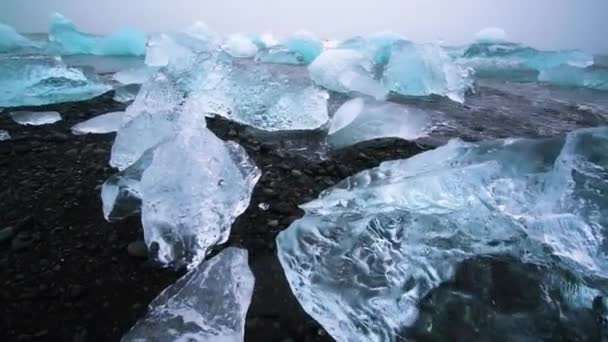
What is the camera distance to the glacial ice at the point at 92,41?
8.39m

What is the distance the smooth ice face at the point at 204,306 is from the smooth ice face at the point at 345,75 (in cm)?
333

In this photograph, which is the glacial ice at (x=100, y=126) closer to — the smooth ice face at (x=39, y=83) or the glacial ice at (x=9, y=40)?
the smooth ice face at (x=39, y=83)

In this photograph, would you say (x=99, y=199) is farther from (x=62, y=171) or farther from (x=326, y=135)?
(x=326, y=135)

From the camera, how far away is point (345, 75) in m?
4.23

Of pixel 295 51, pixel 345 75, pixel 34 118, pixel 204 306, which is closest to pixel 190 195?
pixel 204 306

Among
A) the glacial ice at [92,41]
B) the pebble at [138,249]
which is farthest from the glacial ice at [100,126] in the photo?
the glacial ice at [92,41]

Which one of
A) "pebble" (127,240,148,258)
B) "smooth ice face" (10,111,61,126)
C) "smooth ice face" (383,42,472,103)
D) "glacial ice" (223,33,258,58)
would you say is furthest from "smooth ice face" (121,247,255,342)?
"glacial ice" (223,33,258,58)

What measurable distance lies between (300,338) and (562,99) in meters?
5.64

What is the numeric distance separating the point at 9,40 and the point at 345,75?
835cm

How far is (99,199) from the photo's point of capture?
1.56m

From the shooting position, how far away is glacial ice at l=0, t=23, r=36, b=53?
24.2ft

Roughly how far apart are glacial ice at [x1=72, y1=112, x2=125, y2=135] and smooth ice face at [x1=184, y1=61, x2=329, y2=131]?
66 centimetres

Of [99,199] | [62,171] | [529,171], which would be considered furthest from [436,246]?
[62,171]

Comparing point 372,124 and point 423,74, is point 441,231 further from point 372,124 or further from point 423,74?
point 423,74
